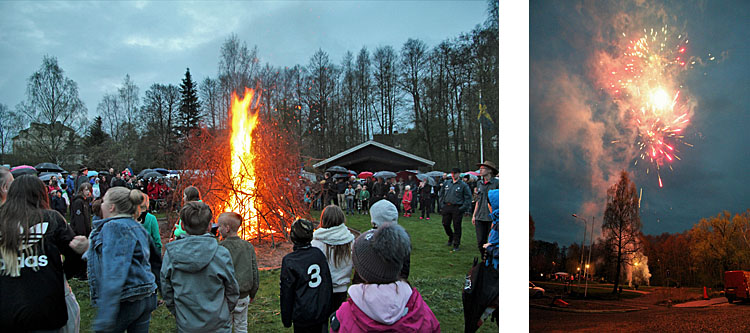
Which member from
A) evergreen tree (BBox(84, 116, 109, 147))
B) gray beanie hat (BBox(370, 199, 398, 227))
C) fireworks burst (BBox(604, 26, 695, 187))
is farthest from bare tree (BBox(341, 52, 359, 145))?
fireworks burst (BBox(604, 26, 695, 187))

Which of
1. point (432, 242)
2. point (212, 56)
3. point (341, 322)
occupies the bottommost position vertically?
point (432, 242)

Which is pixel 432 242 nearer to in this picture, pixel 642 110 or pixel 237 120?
pixel 237 120

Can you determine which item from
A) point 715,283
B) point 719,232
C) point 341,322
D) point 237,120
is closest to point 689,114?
point 719,232

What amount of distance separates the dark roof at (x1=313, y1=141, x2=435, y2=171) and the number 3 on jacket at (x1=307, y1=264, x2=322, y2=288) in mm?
21987

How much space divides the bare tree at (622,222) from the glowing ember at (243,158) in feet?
20.0

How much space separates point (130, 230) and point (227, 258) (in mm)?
621

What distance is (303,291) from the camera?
281cm

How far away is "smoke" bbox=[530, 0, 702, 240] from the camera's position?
9.18ft

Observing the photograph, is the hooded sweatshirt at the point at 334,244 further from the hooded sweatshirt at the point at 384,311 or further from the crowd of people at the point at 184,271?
the hooded sweatshirt at the point at 384,311

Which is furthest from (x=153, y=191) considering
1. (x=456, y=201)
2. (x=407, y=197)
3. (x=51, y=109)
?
(x=51, y=109)

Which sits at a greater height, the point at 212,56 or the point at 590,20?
the point at 212,56

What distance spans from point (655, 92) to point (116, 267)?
3.72 metres

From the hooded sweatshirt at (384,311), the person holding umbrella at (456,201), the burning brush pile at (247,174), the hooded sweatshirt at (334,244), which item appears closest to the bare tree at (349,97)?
the burning brush pile at (247,174)

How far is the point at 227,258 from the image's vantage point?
2670 mm
